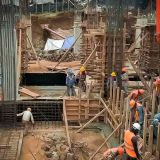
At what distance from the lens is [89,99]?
57.7 feet

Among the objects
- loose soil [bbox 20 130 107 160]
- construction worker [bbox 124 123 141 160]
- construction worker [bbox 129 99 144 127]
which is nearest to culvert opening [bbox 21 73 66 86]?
loose soil [bbox 20 130 107 160]

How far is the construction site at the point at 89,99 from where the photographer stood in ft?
41.4

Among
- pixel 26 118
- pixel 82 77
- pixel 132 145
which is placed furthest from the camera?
pixel 82 77

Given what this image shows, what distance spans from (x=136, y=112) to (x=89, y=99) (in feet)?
17.8

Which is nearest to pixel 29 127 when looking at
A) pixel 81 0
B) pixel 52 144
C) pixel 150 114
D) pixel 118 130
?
pixel 52 144

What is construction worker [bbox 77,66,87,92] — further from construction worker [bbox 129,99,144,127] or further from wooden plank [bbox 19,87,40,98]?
construction worker [bbox 129,99,144,127]

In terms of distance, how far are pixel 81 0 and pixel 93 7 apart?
396 inches

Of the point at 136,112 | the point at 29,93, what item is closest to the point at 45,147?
the point at 136,112

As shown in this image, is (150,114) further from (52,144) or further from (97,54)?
(97,54)

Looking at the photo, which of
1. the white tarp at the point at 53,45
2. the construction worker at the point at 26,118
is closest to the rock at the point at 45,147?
the construction worker at the point at 26,118

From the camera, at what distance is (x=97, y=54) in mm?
19234

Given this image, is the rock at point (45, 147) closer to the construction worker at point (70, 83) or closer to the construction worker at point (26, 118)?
the construction worker at point (26, 118)

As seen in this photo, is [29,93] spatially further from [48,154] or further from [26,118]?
[48,154]

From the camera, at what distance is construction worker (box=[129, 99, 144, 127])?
477 inches
